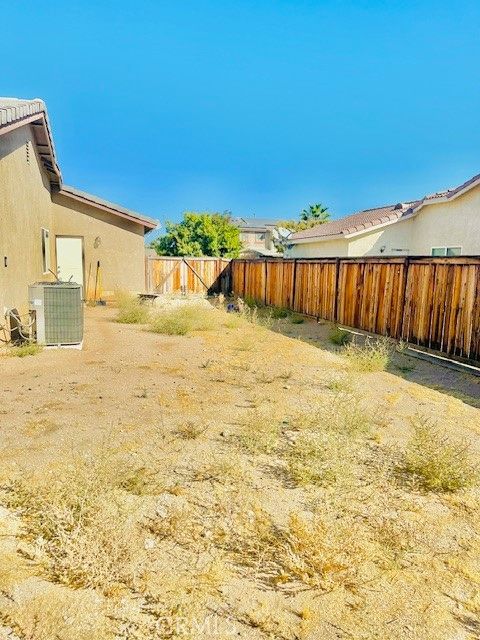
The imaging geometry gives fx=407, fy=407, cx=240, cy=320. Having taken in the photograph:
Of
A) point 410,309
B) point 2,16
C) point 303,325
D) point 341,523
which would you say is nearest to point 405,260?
point 410,309

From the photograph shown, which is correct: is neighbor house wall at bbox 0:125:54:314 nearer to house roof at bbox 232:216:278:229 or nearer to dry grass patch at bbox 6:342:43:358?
dry grass patch at bbox 6:342:43:358

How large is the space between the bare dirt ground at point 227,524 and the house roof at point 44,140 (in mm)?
4703

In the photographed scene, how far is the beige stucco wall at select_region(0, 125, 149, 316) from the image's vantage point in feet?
26.3

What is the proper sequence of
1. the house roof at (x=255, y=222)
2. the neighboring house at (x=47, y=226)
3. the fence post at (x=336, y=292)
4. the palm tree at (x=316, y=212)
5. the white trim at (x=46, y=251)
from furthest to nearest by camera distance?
the house roof at (x=255, y=222) → the palm tree at (x=316, y=212) → the white trim at (x=46, y=251) → the fence post at (x=336, y=292) → the neighboring house at (x=47, y=226)

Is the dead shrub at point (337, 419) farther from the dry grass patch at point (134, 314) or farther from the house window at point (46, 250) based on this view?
the house window at point (46, 250)

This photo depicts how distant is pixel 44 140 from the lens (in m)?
10.9

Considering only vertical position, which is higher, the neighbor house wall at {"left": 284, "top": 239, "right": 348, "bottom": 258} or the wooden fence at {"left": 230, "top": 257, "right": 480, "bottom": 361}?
the neighbor house wall at {"left": 284, "top": 239, "right": 348, "bottom": 258}

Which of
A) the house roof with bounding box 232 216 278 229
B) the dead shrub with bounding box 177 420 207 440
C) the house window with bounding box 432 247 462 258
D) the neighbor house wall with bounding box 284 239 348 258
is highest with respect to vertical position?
the house roof with bounding box 232 216 278 229

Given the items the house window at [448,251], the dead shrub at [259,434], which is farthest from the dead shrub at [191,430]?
the house window at [448,251]

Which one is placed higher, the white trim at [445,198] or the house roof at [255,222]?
the house roof at [255,222]


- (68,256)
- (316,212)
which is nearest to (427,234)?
(68,256)

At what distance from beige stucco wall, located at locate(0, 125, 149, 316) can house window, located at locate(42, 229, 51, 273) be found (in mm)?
241

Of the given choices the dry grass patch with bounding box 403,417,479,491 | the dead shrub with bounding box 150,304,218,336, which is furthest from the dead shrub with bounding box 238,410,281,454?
the dead shrub with bounding box 150,304,218,336

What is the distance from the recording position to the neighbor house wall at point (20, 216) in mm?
7784
